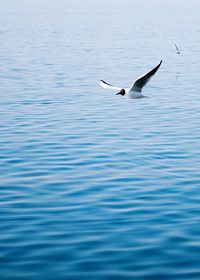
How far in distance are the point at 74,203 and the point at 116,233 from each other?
2.44m

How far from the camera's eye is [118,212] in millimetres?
17906

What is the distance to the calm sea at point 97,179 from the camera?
49.2ft

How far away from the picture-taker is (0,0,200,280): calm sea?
15.0m

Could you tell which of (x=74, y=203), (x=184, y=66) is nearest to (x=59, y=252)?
(x=74, y=203)

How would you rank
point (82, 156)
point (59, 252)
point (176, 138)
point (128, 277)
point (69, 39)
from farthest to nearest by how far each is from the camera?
1. point (69, 39)
2. point (176, 138)
3. point (82, 156)
4. point (59, 252)
5. point (128, 277)

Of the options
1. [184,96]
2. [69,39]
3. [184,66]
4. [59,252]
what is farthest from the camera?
[69,39]

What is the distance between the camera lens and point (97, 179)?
21.0m

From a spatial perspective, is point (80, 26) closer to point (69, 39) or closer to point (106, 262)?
point (69, 39)

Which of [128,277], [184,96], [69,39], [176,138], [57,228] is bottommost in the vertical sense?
[128,277]

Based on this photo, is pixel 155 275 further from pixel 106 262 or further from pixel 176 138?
pixel 176 138

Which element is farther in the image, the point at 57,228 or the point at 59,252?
the point at 57,228

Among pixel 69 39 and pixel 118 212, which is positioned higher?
pixel 69 39

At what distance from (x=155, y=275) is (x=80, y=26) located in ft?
314

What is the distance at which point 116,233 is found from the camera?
1655cm
